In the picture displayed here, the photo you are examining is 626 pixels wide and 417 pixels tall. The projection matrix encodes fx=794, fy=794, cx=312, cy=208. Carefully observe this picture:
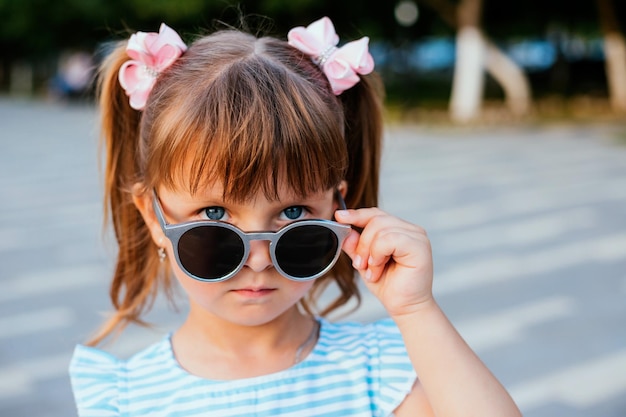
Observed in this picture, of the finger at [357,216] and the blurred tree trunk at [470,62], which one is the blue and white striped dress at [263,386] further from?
the blurred tree trunk at [470,62]

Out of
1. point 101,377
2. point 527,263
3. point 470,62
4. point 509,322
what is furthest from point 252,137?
point 470,62

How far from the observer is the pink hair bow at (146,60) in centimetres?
170

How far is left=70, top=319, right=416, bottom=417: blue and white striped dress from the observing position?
62.7 inches

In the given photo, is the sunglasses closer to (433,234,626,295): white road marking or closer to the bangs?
the bangs

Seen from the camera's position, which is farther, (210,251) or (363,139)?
(363,139)

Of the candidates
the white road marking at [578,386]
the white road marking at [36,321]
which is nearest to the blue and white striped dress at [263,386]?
the white road marking at [578,386]

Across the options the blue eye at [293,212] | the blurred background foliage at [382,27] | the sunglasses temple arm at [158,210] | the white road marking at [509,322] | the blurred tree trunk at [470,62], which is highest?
the blurred background foliage at [382,27]

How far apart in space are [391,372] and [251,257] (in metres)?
0.39

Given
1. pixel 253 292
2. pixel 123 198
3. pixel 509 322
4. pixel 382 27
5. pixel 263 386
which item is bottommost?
pixel 263 386

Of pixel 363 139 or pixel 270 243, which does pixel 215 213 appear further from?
pixel 363 139

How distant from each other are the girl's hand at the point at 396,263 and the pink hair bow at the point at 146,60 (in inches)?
21.5

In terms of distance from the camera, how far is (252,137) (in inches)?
57.1

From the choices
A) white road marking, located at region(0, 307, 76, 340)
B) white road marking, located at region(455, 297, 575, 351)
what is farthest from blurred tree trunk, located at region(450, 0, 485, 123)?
white road marking, located at region(0, 307, 76, 340)

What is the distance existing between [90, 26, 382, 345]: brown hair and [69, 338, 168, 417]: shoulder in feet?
0.73
